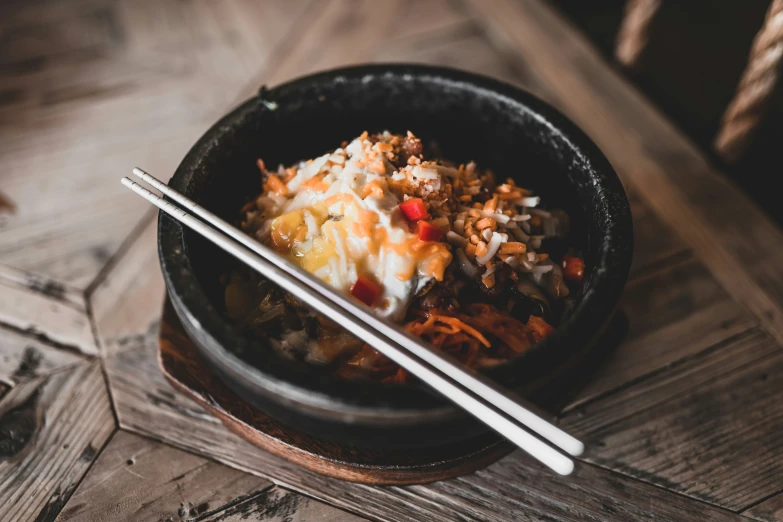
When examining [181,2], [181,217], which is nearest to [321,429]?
[181,217]

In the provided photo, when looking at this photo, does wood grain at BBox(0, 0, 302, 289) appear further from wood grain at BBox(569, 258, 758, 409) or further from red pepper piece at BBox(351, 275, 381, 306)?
wood grain at BBox(569, 258, 758, 409)

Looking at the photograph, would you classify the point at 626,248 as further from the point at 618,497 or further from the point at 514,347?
the point at 618,497

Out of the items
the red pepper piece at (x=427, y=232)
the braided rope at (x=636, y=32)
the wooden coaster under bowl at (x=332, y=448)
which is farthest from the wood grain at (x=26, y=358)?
the braided rope at (x=636, y=32)

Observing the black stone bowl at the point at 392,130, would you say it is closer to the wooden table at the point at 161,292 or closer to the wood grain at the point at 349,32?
the wooden table at the point at 161,292

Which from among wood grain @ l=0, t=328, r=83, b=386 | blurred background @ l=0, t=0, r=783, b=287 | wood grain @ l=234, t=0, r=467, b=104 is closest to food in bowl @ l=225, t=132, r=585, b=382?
wood grain @ l=0, t=328, r=83, b=386

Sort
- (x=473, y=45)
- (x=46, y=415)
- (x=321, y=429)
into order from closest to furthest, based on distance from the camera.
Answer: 1. (x=321, y=429)
2. (x=46, y=415)
3. (x=473, y=45)

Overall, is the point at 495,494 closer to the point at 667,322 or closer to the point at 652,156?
the point at 667,322

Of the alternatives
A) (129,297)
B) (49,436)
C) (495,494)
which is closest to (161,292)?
(129,297)
